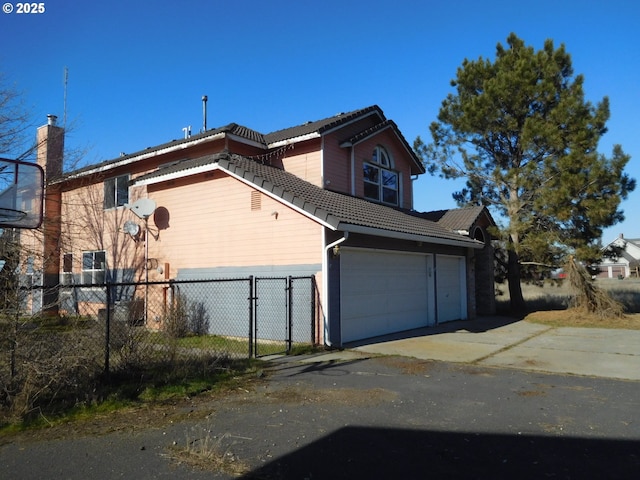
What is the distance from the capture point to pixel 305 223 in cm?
1096

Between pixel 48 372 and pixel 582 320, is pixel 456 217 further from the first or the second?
pixel 48 372

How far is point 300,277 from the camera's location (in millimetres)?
10359

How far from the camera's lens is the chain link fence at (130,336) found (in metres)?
5.74

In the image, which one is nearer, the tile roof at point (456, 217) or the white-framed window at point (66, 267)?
the tile roof at point (456, 217)

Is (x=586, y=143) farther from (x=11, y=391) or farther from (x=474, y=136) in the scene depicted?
(x=11, y=391)

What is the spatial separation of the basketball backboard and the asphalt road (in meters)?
2.55

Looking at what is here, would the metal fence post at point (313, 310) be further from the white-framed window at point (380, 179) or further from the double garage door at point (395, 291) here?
the white-framed window at point (380, 179)

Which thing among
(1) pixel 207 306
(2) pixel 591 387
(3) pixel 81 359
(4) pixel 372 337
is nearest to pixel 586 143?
(4) pixel 372 337

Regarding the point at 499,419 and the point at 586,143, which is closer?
the point at 499,419

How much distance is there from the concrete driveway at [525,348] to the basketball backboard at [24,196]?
18.6 ft

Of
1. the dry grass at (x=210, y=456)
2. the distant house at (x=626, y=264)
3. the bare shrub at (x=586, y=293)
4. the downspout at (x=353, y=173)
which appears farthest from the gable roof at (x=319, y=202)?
the distant house at (x=626, y=264)

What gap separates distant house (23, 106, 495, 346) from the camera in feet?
36.7

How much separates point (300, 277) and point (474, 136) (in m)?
13.2

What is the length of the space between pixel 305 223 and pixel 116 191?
32.7 feet
